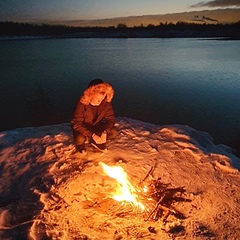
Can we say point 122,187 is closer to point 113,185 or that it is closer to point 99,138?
point 113,185

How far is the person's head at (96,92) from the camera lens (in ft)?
12.5

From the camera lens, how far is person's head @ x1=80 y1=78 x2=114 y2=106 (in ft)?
12.5

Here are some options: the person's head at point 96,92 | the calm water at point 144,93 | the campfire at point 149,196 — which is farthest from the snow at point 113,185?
the calm water at point 144,93

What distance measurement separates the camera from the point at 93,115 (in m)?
4.28

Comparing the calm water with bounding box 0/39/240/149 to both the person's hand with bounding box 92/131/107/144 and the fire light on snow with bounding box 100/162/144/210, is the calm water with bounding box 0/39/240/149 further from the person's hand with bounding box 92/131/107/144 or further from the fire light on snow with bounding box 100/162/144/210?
the fire light on snow with bounding box 100/162/144/210

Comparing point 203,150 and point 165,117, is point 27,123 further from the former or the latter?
point 203,150

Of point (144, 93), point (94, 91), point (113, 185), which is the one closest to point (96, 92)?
point (94, 91)

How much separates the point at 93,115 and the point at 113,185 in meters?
1.27

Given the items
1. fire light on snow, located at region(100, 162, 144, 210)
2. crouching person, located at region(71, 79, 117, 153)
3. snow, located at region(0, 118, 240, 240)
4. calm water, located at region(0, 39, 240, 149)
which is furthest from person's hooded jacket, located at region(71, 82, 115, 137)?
calm water, located at region(0, 39, 240, 149)

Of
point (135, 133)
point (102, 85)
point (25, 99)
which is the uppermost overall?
point (102, 85)

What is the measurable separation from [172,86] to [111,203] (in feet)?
39.0

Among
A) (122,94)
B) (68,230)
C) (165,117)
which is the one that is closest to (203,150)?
(68,230)

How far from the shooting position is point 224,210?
3076 millimetres

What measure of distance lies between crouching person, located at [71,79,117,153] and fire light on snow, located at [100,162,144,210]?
1.82 ft
